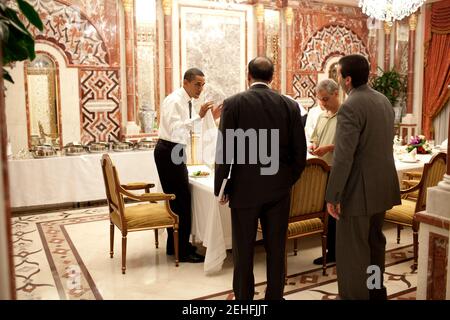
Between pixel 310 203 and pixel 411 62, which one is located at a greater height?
pixel 411 62

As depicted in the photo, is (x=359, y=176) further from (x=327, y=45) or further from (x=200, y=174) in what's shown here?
(x=327, y=45)

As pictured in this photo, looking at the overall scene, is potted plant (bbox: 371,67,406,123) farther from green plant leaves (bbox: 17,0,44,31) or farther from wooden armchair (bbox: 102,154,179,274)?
green plant leaves (bbox: 17,0,44,31)

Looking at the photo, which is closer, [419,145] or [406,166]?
[406,166]

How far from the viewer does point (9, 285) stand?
4.78ft

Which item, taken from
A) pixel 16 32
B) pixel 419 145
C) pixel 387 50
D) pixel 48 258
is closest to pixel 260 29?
pixel 387 50

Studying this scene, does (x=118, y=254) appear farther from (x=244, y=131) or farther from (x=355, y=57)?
(x=355, y=57)

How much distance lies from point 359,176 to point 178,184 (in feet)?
5.90

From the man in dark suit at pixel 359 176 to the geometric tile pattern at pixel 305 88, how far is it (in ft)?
20.4

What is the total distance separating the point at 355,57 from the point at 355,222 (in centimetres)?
106

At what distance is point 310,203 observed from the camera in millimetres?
3855

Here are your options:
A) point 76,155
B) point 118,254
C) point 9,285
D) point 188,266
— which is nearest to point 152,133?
point 76,155

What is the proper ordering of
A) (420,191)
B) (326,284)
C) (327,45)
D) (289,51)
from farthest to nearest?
1. (327,45)
2. (289,51)
3. (420,191)
4. (326,284)

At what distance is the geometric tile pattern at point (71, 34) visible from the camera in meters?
6.75

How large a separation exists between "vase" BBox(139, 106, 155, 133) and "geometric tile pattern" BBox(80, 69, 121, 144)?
36cm
